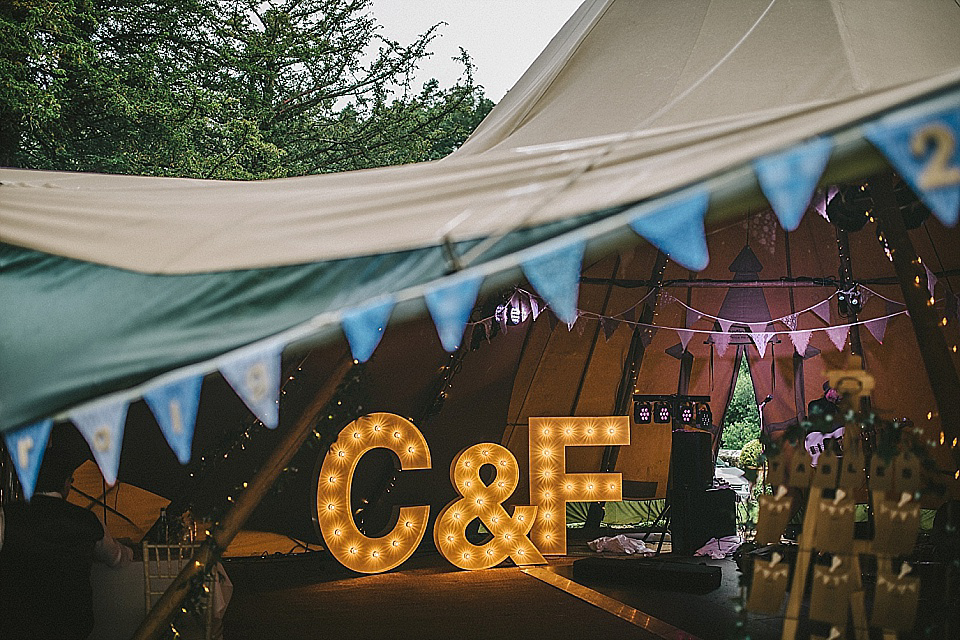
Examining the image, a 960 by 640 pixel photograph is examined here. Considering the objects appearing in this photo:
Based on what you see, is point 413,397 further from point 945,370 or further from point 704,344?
point 945,370

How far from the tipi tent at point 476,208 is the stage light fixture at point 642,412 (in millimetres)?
4537

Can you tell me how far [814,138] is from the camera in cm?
215

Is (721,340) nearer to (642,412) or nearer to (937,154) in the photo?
(642,412)

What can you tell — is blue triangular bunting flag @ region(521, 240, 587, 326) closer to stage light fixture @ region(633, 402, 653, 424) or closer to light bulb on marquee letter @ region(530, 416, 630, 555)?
light bulb on marquee letter @ region(530, 416, 630, 555)

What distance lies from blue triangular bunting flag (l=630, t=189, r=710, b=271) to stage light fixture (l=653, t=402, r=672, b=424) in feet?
21.2

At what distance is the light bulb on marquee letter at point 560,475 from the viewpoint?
7457 mm

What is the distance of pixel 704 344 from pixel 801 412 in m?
1.30

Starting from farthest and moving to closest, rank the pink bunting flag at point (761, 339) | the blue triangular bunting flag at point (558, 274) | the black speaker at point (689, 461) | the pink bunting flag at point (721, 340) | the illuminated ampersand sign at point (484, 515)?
the pink bunting flag at point (721, 340) → the pink bunting flag at point (761, 339) → the black speaker at point (689, 461) → the illuminated ampersand sign at point (484, 515) → the blue triangular bunting flag at point (558, 274)

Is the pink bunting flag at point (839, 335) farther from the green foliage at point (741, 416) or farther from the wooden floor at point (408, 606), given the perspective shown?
the green foliage at point (741, 416)

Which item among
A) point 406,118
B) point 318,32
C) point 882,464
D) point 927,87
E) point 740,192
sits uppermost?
point 318,32

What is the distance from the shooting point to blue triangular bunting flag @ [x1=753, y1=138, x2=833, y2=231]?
218cm

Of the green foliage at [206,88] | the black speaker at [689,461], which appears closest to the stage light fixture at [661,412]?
the black speaker at [689,461]

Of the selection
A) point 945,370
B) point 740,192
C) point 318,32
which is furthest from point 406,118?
point 740,192

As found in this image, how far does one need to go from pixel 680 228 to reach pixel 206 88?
Answer: 13876 millimetres
